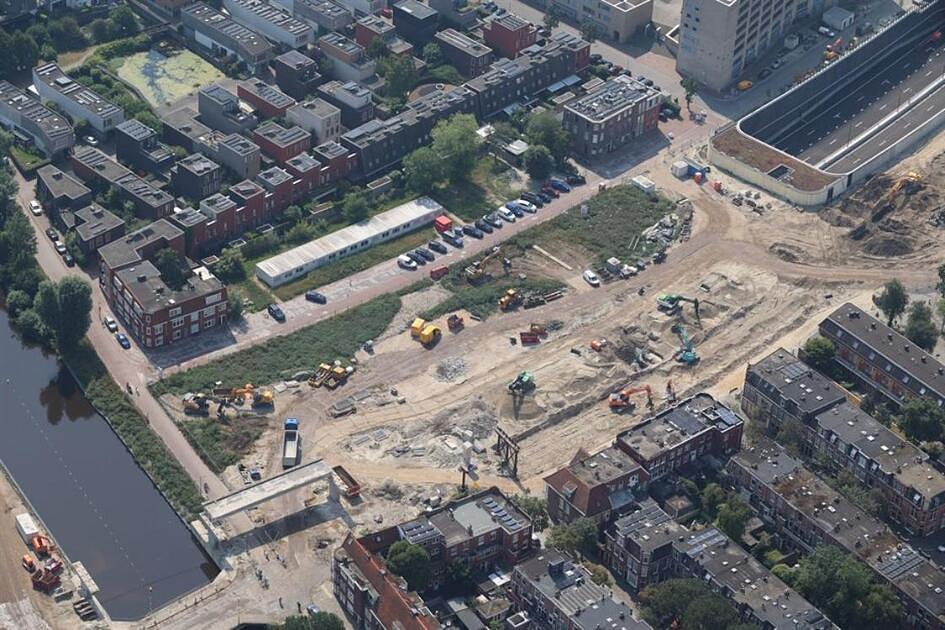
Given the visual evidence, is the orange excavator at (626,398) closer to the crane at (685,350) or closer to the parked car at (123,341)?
the crane at (685,350)

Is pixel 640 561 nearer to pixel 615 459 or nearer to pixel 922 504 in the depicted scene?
pixel 615 459

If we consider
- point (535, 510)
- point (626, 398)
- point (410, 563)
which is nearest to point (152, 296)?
point (410, 563)

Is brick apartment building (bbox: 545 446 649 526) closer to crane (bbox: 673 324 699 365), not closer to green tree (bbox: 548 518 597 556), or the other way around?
green tree (bbox: 548 518 597 556)

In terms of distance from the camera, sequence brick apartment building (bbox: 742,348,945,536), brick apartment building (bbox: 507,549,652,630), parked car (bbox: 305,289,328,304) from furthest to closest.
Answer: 1. parked car (bbox: 305,289,328,304)
2. brick apartment building (bbox: 742,348,945,536)
3. brick apartment building (bbox: 507,549,652,630)

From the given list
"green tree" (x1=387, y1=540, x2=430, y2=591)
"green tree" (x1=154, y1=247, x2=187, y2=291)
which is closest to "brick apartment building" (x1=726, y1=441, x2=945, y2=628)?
"green tree" (x1=387, y1=540, x2=430, y2=591)

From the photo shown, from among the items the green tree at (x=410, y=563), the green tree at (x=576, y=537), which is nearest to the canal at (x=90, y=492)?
the green tree at (x=410, y=563)

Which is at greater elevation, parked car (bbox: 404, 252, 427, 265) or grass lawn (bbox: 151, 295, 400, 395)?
parked car (bbox: 404, 252, 427, 265)

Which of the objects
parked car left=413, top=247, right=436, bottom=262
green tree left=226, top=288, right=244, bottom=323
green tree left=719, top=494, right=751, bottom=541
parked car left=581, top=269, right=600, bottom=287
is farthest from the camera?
parked car left=413, top=247, right=436, bottom=262

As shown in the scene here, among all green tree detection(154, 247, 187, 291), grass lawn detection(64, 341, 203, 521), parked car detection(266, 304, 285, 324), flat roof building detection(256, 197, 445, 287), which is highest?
green tree detection(154, 247, 187, 291)
